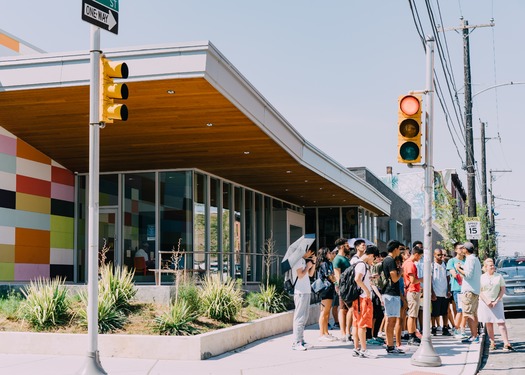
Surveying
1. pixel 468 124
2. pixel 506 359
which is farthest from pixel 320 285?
pixel 468 124

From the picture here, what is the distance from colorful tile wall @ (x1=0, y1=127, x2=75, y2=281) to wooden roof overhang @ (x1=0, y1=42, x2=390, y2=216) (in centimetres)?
45

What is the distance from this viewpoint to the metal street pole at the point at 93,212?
8.41m

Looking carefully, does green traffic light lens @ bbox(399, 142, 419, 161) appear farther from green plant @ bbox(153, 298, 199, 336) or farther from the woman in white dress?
green plant @ bbox(153, 298, 199, 336)

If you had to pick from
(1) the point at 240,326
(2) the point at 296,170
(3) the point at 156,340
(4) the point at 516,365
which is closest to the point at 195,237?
(2) the point at 296,170

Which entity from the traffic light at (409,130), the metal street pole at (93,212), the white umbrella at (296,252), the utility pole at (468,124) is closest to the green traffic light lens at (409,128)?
the traffic light at (409,130)

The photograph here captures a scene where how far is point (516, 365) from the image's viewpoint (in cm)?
1122

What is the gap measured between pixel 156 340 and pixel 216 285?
2601 millimetres

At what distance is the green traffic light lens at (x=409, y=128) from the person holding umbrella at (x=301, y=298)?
10.0 ft

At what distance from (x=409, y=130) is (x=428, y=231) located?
1708 mm

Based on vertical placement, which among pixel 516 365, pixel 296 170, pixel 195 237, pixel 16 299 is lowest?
pixel 516 365

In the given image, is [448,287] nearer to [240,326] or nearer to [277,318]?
[277,318]

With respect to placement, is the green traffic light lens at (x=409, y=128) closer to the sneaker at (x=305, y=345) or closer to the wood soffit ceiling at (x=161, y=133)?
the wood soffit ceiling at (x=161, y=133)

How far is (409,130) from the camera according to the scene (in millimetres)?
10562

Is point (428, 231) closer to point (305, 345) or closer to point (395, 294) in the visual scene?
point (395, 294)
